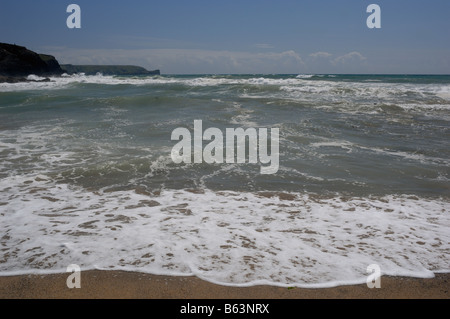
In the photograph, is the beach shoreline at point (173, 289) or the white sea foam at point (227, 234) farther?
the white sea foam at point (227, 234)

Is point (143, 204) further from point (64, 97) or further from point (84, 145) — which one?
point (64, 97)

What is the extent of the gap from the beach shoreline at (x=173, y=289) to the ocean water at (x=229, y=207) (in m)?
0.10

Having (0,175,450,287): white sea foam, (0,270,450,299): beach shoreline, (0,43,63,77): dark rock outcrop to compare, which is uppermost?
(0,43,63,77): dark rock outcrop

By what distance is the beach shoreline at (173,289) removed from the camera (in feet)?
8.71

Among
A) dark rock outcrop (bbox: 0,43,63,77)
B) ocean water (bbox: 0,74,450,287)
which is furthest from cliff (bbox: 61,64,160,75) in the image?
ocean water (bbox: 0,74,450,287)

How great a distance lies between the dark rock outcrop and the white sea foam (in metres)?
54.1

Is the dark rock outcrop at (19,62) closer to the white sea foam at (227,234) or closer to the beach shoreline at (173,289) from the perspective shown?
the white sea foam at (227,234)

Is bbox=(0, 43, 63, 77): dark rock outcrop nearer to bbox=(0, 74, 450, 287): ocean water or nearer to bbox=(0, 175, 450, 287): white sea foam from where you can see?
bbox=(0, 74, 450, 287): ocean water

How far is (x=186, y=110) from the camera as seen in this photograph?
567 inches

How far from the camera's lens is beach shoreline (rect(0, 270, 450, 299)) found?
105 inches

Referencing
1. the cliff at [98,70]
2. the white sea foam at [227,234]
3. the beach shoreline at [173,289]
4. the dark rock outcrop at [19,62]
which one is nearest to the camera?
the beach shoreline at [173,289]

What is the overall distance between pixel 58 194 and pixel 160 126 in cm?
596

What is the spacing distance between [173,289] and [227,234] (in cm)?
109

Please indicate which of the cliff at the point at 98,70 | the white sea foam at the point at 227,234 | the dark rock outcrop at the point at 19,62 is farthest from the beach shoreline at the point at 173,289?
the cliff at the point at 98,70
